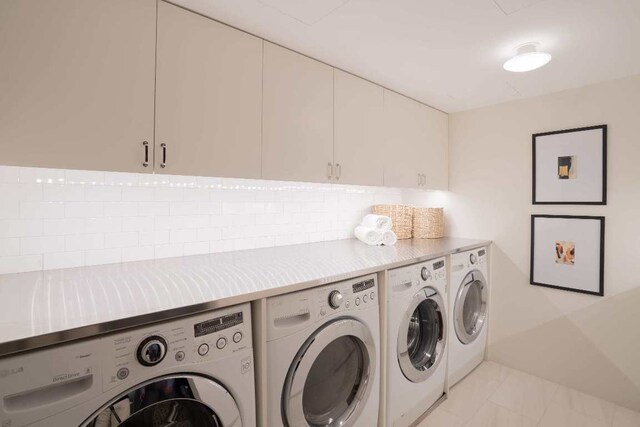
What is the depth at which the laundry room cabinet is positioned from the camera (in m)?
2.38

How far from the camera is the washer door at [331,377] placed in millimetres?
1245

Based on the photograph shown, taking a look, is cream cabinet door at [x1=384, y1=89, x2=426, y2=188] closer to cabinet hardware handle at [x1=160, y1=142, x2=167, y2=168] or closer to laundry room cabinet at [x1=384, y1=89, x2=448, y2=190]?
laundry room cabinet at [x1=384, y1=89, x2=448, y2=190]

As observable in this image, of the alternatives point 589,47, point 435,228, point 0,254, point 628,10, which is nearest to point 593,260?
point 435,228

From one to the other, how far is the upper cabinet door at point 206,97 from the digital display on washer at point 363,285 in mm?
754

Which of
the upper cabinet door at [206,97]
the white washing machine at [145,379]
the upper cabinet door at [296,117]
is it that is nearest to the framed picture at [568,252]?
the upper cabinet door at [296,117]

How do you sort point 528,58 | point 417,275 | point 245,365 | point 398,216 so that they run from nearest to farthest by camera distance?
point 245,365 < point 528,58 < point 417,275 < point 398,216

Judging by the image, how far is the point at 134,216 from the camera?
1580 millimetres

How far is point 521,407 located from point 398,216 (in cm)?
157

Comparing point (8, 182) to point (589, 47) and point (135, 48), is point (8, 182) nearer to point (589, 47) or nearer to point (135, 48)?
point (135, 48)

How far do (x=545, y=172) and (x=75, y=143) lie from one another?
2945mm

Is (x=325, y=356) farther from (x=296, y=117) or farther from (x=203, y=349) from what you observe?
(x=296, y=117)

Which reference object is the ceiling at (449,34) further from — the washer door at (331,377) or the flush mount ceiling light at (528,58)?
the washer door at (331,377)

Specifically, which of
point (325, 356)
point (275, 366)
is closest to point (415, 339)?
point (325, 356)

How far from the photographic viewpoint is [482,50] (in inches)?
69.5
